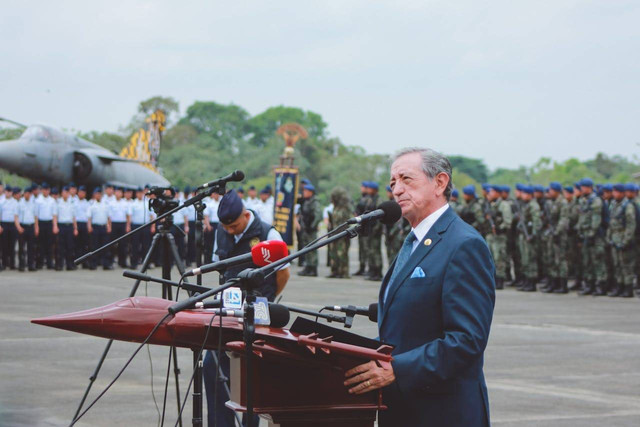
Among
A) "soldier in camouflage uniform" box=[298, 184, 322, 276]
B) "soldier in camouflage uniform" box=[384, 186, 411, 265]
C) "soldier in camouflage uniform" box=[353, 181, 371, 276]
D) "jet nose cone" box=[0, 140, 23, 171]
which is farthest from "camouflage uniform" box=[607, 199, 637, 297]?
"jet nose cone" box=[0, 140, 23, 171]

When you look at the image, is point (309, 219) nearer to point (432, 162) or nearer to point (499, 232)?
point (499, 232)

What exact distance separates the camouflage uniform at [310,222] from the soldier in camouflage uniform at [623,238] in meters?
7.96

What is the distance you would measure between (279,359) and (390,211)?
804mm

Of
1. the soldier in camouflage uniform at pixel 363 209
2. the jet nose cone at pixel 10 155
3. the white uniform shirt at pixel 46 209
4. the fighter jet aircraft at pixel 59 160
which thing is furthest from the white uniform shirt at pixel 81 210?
the soldier in camouflage uniform at pixel 363 209

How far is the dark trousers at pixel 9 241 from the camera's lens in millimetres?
25375

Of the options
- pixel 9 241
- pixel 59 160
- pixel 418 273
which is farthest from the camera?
pixel 59 160

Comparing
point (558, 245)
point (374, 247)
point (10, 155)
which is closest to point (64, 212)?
point (10, 155)

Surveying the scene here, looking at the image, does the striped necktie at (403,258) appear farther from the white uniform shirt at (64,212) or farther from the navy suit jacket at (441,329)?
the white uniform shirt at (64,212)

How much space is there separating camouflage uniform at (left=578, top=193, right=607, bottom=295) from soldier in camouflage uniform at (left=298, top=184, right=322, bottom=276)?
23.7 feet

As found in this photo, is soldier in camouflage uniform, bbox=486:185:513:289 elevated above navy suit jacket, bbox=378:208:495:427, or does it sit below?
above

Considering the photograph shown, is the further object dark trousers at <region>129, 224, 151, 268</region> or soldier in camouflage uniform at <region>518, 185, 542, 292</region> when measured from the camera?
dark trousers at <region>129, 224, 151, 268</region>

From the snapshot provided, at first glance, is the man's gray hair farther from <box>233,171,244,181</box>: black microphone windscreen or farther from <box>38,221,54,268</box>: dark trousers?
<box>38,221,54,268</box>: dark trousers

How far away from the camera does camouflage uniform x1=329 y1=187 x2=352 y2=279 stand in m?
23.7

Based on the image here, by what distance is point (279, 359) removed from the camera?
349 centimetres
